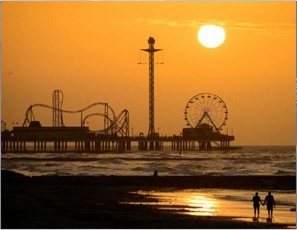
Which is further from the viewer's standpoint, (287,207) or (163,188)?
(163,188)

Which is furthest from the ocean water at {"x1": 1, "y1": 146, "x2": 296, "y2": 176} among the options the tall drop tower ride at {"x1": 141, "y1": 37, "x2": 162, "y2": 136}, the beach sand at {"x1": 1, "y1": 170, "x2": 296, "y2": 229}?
the tall drop tower ride at {"x1": 141, "y1": 37, "x2": 162, "y2": 136}

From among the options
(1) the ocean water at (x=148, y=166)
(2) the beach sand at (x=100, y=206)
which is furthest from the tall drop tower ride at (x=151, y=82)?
(2) the beach sand at (x=100, y=206)

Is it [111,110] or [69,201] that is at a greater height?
[111,110]

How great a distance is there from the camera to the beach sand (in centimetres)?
2508

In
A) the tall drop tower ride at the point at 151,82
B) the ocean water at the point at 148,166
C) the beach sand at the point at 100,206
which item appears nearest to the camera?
the beach sand at the point at 100,206

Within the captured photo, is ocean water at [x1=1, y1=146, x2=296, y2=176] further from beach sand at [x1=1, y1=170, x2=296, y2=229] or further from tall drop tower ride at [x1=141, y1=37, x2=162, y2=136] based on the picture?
tall drop tower ride at [x1=141, y1=37, x2=162, y2=136]

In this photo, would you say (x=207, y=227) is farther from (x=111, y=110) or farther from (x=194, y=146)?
(x=194, y=146)

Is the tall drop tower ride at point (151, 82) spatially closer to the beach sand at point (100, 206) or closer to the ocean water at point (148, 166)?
the ocean water at point (148, 166)

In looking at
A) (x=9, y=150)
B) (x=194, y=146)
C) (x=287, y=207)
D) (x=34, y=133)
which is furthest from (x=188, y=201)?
(x=194, y=146)

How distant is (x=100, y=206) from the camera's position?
31.2 m

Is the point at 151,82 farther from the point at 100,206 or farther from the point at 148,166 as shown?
the point at 100,206

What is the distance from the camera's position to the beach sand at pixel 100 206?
2508 centimetres

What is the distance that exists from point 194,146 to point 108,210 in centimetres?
14546

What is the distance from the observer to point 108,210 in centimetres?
2947
